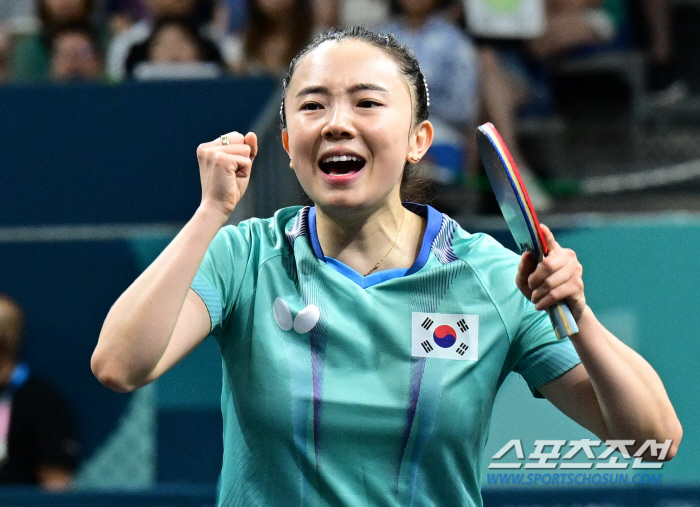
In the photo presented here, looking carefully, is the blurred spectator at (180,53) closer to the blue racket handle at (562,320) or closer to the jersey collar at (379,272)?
the jersey collar at (379,272)

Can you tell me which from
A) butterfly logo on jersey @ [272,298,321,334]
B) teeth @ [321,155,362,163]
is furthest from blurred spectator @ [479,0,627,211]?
butterfly logo on jersey @ [272,298,321,334]

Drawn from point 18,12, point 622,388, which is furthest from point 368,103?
point 18,12

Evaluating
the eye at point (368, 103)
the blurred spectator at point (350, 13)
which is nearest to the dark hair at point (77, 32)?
the blurred spectator at point (350, 13)

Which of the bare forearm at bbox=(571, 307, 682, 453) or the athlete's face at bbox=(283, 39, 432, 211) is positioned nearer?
the bare forearm at bbox=(571, 307, 682, 453)

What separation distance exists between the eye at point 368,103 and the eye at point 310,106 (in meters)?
0.08

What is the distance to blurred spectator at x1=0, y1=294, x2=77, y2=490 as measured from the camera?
417 centimetres

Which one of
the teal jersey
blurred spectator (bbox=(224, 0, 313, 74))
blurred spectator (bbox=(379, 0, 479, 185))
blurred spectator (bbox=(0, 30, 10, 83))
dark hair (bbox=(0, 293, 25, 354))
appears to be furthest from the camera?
blurred spectator (bbox=(0, 30, 10, 83))

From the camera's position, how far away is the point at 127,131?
455 cm

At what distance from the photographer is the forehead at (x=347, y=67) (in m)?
1.94

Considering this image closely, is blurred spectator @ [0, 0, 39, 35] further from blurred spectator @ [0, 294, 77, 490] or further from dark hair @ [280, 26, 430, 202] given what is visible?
dark hair @ [280, 26, 430, 202]

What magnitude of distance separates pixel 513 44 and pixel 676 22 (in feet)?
5.85

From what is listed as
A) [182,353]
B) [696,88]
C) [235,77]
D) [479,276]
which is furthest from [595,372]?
[696,88]

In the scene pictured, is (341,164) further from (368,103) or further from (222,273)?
(222,273)

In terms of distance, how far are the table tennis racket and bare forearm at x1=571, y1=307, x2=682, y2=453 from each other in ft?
0.22
